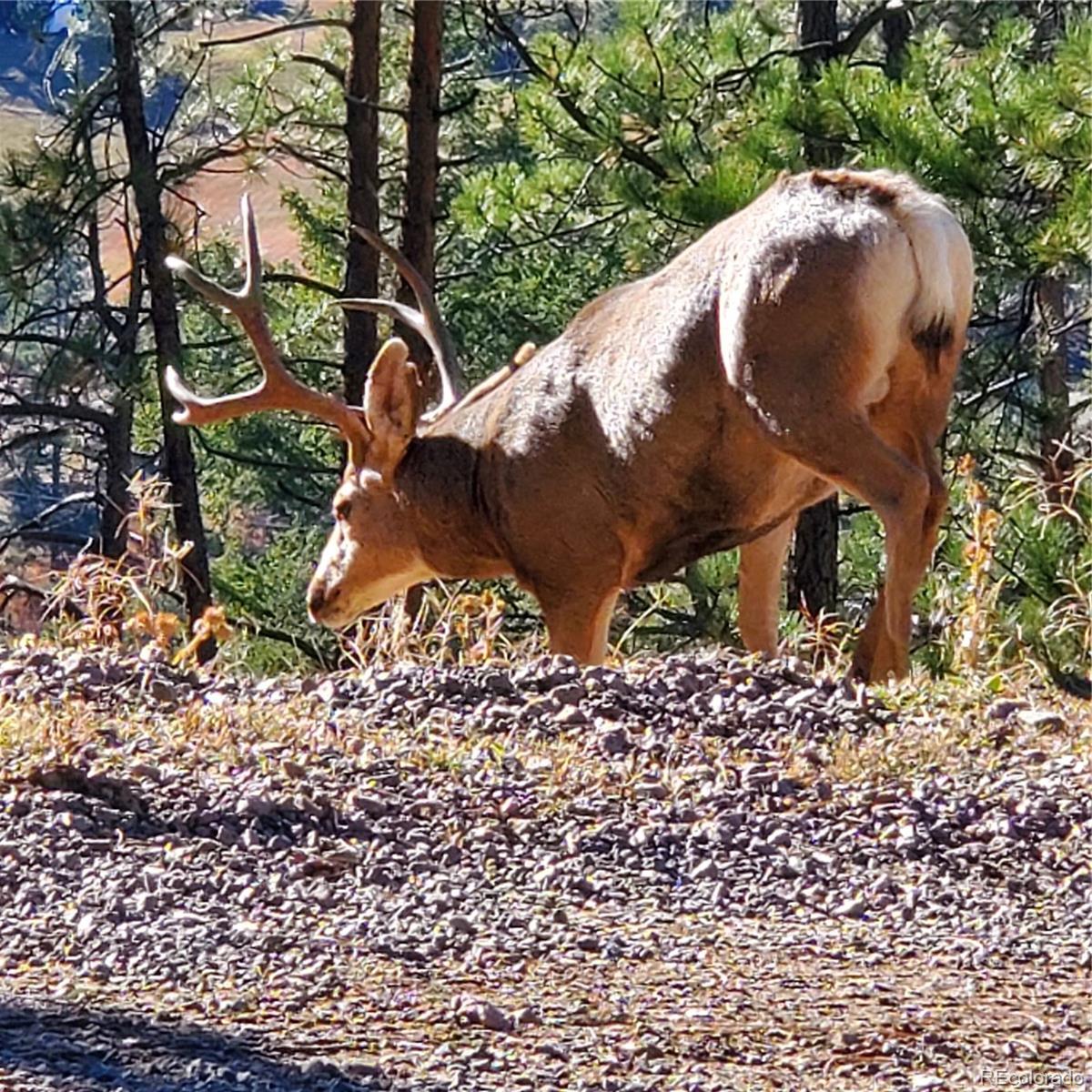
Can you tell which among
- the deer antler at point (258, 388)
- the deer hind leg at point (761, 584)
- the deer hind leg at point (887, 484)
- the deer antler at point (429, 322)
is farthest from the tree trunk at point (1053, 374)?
the deer hind leg at point (887, 484)

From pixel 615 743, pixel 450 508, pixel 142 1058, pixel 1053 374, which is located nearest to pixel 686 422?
pixel 450 508

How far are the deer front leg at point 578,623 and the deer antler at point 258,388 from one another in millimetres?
1353

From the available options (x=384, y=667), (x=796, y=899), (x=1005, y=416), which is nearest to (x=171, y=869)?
(x=796, y=899)

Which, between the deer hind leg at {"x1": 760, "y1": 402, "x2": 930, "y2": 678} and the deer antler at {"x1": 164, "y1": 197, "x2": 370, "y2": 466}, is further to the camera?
the deer antler at {"x1": 164, "y1": 197, "x2": 370, "y2": 466}

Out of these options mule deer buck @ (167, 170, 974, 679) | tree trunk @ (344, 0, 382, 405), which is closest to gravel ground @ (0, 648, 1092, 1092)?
mule deer buck @ (167, 170, 974, 679)

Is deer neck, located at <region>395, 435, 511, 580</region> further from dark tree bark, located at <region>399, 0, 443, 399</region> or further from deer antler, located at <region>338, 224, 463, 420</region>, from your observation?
dark tree bark, located at <region>399, 0, 443, 399</region>

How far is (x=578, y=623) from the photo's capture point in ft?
27.5

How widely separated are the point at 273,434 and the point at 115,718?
1852 centimetres

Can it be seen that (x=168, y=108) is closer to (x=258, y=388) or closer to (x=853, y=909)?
(x=258, y=388)

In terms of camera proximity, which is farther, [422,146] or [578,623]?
[422,146]

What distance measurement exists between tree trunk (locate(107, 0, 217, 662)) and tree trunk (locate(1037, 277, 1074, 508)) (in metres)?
7.22

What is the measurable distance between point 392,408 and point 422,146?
869 centimetres

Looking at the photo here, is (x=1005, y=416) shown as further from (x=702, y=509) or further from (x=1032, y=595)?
(x=702, y=509)

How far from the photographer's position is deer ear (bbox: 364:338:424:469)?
915 centimetres
